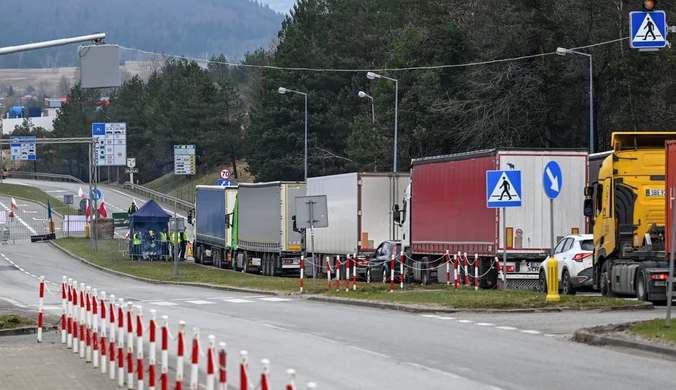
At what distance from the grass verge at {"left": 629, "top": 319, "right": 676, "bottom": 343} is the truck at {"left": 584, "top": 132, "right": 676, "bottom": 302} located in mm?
7893

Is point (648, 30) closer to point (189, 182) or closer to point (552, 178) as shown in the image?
point (552, 178)

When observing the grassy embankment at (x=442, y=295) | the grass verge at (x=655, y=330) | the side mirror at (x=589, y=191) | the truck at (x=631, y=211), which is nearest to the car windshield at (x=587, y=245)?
the side mirror at (x=589, y=191)

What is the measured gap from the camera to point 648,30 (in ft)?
74.1

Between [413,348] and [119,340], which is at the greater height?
[119,340]

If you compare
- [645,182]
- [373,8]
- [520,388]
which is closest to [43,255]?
[373,8]

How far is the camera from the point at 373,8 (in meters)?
97.6

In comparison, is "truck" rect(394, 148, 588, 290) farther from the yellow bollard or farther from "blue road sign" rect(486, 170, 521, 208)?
the yellow bollard

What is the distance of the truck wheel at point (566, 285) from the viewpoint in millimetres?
31656

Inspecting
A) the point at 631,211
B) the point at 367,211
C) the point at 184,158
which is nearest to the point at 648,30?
the point at 631,211

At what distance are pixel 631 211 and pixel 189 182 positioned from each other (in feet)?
380

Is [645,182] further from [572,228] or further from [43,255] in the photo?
[43,255]

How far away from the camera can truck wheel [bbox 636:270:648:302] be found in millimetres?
26784

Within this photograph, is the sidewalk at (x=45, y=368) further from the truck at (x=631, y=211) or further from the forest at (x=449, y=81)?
the forest at (x=449, y=81)

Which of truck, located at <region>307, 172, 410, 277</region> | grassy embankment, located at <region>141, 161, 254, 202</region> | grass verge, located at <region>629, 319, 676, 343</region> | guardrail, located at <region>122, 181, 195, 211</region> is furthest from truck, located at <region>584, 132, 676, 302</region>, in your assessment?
grassy embankment, located at <region>141, 161, 254, 202</region>
